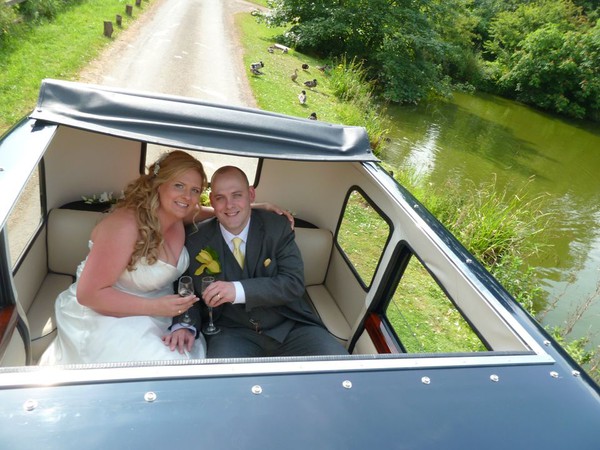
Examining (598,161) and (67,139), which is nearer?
(67,139)

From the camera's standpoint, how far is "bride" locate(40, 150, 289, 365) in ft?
8.19

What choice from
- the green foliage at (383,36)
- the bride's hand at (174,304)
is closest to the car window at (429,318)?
the bride's hand at (174,304)

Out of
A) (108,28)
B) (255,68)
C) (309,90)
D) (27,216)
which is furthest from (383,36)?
(27,216)

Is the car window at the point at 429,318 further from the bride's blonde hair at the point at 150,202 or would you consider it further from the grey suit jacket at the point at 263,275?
the bride's blonde hair at the point at 150,202

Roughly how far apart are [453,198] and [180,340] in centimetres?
690

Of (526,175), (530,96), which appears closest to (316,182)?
(526,175)

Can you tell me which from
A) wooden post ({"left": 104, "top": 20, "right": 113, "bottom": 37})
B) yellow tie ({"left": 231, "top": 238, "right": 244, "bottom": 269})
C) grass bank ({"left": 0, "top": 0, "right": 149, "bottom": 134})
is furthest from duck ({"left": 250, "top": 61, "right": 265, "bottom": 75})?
yellow tie ({"left": 231, "top": 238, "right": 244, "bottom": 269})

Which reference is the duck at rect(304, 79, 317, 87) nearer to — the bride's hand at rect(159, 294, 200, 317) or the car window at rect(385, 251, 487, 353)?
the car window at rect(385, 251, 487, 353)

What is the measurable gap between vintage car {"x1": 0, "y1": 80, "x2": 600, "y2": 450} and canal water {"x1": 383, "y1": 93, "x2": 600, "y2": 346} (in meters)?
4.85

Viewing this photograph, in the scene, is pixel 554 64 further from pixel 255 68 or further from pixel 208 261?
pixel 208 261

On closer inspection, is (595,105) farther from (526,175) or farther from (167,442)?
(167,442)

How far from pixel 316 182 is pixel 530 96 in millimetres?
27254

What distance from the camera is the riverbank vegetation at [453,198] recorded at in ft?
20.9

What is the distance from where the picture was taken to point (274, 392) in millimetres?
1434
